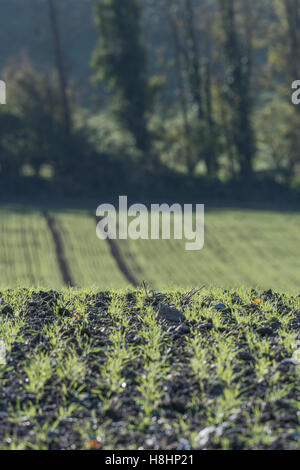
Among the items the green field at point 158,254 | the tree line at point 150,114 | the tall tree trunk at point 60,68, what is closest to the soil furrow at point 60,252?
the green field at point 158,254

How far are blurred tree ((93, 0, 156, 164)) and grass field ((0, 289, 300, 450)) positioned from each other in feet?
123

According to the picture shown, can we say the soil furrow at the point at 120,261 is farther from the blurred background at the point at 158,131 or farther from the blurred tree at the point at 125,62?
the blurred tree at the point at 125,62

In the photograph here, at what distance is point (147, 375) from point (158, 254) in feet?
80.5

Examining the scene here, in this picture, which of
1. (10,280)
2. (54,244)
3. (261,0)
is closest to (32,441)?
(10,280)

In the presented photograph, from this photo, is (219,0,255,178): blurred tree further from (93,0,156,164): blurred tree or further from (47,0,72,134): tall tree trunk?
(47,0,72,134): tall tree trunk

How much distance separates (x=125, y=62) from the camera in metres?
45.4

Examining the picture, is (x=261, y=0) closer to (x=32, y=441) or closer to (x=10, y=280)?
(x=10, y=280)

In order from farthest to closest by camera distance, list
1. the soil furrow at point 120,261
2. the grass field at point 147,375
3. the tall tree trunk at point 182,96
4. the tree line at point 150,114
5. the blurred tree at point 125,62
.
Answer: the tall tree trunk at point 182,96 → the blurred tree at point 125,62 → the tree line at point 150,114 → the soil furrow at point 120,261 → the grass field at point 147,375

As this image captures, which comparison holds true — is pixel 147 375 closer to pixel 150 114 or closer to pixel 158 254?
pixel 158 254

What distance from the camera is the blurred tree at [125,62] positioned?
1766 inches

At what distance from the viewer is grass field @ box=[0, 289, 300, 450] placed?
16.1ft

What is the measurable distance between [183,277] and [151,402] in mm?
21489

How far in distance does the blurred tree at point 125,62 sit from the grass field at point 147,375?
37.4 meters

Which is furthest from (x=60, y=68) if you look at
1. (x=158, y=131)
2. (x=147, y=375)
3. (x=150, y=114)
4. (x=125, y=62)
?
(x=147, y=375)
